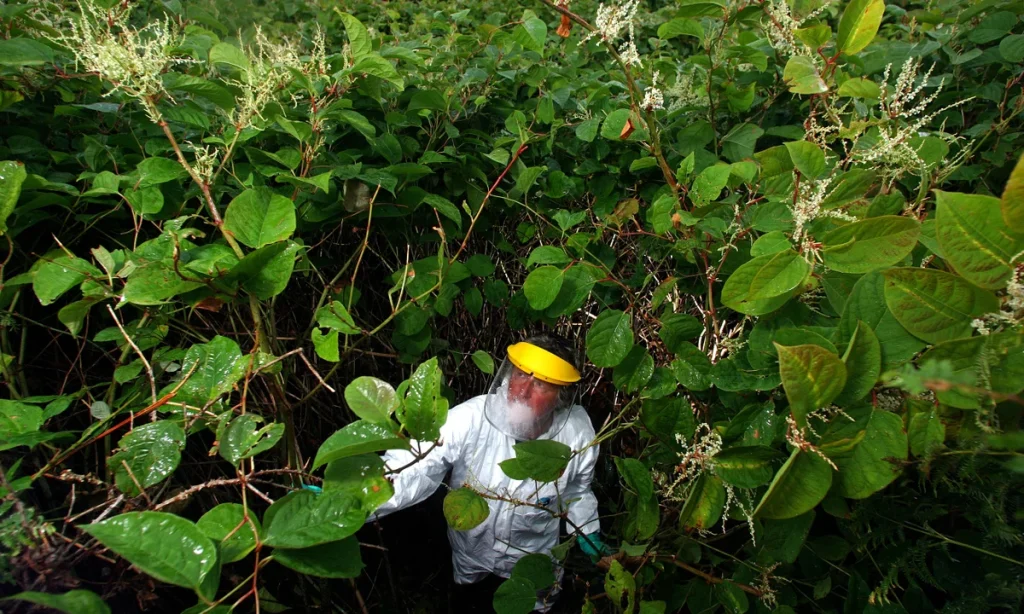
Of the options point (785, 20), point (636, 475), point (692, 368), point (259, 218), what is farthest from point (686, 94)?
point (259, 218)

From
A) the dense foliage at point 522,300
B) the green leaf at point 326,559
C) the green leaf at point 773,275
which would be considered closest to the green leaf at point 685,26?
the dense foliage at point 522,300

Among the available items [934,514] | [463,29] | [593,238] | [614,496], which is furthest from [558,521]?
[463,29]

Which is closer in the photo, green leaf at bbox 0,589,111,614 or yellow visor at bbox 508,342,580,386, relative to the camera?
green leaf at bbox 0,589,111,614

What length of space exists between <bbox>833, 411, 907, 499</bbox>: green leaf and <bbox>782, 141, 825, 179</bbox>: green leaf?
381mm

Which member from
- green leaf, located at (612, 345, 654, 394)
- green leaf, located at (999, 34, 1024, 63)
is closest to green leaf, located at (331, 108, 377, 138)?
green leaf, located at (612, 345, 654, 394)

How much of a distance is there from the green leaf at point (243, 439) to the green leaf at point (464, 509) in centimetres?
36

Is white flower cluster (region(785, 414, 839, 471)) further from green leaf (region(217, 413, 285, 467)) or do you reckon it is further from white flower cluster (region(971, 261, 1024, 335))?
green leaf (region(217, 413, 285, 467))

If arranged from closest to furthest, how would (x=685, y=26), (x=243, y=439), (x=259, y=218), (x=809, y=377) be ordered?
(x=809, y=377), (x=243, y=439), (x=259, y=218), (x=685, y=26)

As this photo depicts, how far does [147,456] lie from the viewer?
84 centimetres

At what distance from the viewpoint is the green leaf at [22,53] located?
1042 mm

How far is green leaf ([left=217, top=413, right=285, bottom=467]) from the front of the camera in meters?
0.79

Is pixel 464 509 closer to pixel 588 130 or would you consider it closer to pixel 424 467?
pixel 424 467

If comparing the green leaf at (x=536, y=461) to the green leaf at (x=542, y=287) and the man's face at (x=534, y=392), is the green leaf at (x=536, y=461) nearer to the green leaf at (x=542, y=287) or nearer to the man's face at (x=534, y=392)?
the green leaf at (x=542, y=287)

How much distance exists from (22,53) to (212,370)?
684 millimetres
